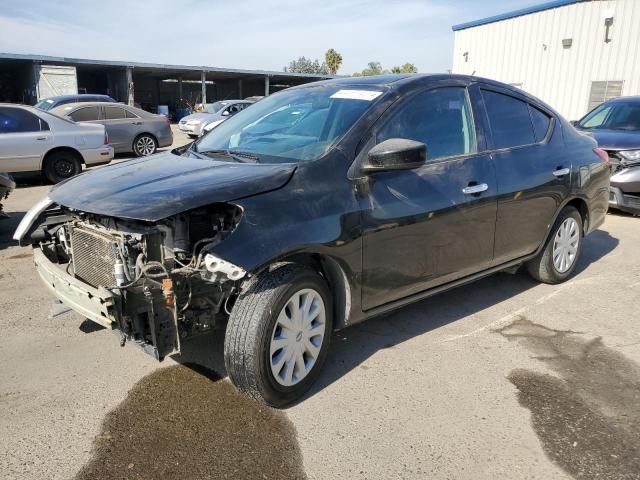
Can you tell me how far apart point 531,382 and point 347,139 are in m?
1.87

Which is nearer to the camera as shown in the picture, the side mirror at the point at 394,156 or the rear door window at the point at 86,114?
the side mirror at the point at 394,156

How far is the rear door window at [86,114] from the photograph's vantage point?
13156mm

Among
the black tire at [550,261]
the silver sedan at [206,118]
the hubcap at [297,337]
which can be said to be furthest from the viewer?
the silver sedan at [206,118]

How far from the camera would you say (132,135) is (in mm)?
14023

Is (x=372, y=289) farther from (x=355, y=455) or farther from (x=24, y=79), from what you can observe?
(x=24, y=79)

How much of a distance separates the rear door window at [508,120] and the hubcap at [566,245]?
958 millimetres

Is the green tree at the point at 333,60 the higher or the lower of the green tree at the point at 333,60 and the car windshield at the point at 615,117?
the higher

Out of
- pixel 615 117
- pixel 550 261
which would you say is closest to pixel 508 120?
pixel 550 261

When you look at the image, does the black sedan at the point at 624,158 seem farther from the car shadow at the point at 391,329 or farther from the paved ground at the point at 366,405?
the paved ground at the point at 366,405

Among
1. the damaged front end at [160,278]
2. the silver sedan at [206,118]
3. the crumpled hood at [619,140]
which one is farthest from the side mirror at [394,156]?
the silver sedan at [206,118]

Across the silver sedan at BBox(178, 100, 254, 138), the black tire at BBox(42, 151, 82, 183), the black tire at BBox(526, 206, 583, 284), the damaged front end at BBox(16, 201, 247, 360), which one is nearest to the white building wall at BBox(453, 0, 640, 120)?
the silver sedan at BBox(178, 100, 254, 138)

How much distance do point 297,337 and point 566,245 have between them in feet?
10.4

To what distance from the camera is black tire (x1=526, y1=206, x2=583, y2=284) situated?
15.6 feet

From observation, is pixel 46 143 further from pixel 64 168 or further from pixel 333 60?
pixel 333 60
